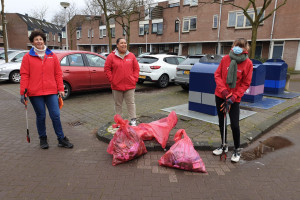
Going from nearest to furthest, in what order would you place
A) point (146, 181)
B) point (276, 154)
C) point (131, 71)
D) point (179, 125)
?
point (146, 181) < point (276, 154) < point (131, 71) < point (179, 125)

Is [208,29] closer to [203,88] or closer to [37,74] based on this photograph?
[203,88]

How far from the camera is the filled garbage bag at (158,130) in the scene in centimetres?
385

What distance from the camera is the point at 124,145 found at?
10.9ft

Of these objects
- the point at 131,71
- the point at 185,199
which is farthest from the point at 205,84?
the point at 185,199

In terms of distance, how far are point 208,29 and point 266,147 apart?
22.7 m

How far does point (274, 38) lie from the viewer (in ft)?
66.4

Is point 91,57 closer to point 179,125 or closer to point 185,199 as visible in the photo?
point 179,125

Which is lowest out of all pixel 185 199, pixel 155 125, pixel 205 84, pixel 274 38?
pixel 185 199

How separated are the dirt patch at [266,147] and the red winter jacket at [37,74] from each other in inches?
131

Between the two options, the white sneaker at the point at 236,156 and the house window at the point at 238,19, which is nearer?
the white sneaker at the point at 236,156

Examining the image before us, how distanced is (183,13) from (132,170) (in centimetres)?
2673

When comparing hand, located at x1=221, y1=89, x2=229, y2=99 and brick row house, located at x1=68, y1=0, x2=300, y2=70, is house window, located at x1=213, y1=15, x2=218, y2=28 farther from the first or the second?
hand, located at x1=221, y1=89, x2=229, y2=99

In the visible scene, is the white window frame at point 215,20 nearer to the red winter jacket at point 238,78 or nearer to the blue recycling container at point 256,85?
the blue recycling container at point 256,85

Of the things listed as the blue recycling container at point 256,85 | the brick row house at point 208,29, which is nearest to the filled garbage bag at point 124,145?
the blue recycling container at point 256,85
